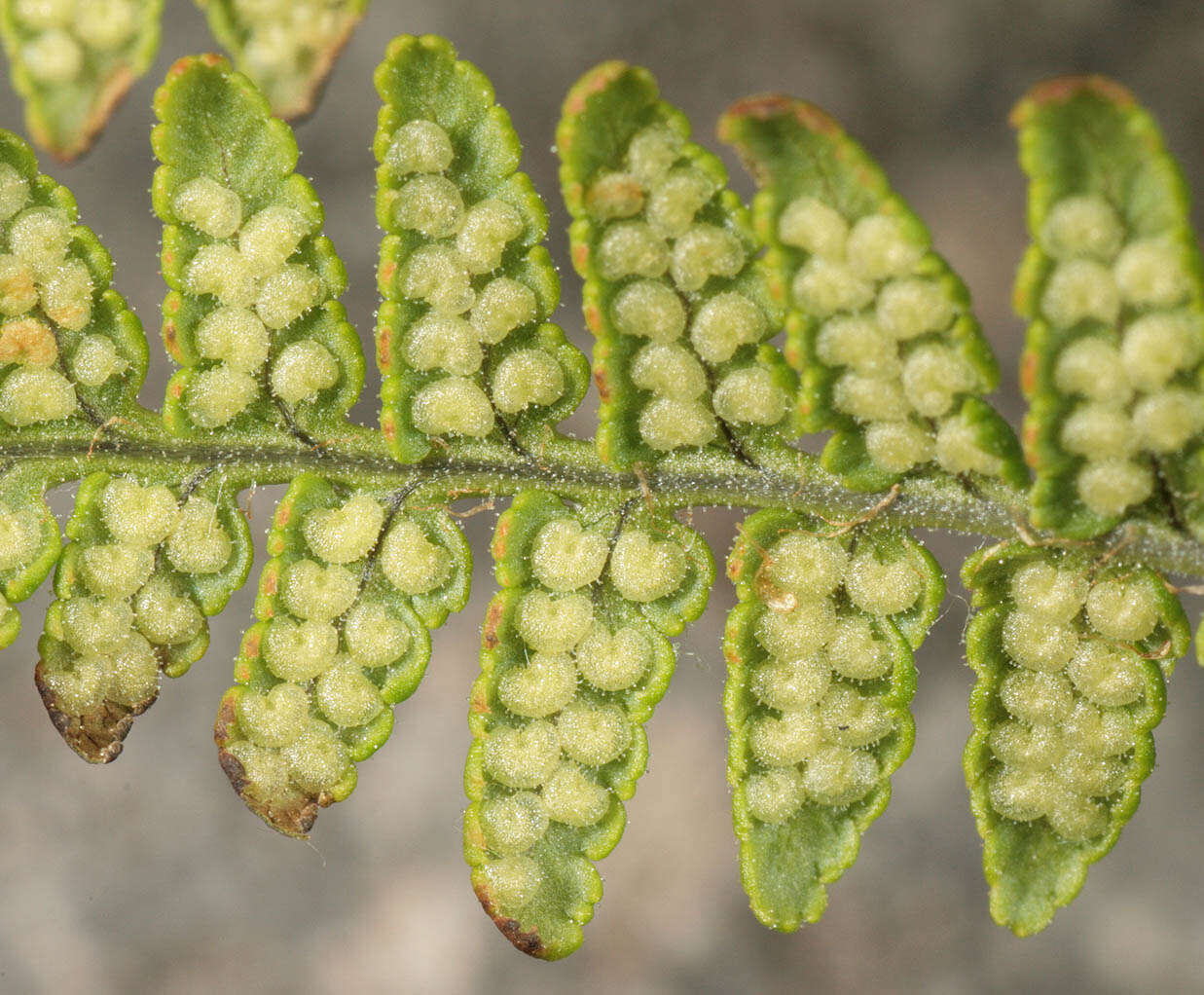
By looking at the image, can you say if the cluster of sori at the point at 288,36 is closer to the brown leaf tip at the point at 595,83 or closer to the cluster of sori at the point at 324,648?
the brown leaf tip at the point at 595,83

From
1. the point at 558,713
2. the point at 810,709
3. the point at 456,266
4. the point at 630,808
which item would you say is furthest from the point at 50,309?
the point at 630,808

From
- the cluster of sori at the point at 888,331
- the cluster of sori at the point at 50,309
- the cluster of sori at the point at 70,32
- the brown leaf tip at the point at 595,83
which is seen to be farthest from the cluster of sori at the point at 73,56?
the cluster of sori at the point at 888,331

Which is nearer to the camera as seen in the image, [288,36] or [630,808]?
[288,36]

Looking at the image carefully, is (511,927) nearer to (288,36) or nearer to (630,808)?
(288,36)

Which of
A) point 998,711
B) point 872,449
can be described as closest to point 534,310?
point 872,449

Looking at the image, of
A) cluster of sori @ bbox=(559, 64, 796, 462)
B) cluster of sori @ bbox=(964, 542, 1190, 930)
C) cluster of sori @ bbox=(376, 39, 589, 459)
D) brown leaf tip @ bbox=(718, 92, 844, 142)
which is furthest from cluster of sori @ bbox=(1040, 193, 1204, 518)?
cluster of sori @ bbox=(376, 39, 589, 459)
